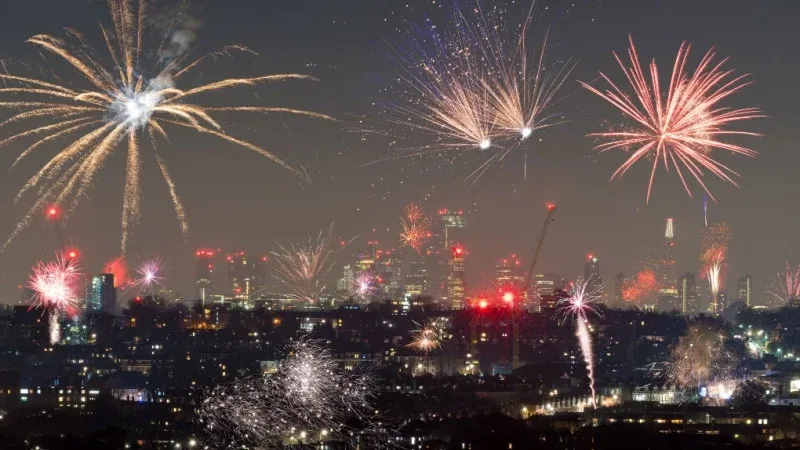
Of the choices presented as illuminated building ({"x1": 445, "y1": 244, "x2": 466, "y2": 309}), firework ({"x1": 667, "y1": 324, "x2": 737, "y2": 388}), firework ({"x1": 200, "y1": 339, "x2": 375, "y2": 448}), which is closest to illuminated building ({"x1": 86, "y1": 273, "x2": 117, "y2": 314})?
illuminated building ({"x1": 445, "y1": 244, "x2": 466, "y2": 309})

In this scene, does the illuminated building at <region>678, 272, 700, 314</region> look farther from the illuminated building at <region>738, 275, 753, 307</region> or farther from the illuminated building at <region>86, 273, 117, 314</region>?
the illuminated building at <region>86, 273, 117, 314</region>

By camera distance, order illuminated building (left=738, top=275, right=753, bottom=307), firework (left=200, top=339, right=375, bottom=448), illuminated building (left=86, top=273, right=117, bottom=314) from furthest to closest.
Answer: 1. illuminated building (left=738, top=275, right=753, bottom=307)
2. illuminated building (left=86, top=273, right=117, bottom=314)
3. firework (left=200, top=339, right=375, bottom=448)

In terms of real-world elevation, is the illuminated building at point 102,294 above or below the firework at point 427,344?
above

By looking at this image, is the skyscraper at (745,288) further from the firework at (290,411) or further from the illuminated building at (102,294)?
the firework at (290,411)

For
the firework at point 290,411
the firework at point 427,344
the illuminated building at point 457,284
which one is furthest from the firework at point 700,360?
the illuminated building at point 457,284

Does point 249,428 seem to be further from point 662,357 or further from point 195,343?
point 662,357

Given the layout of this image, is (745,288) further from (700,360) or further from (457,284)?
(700,360)

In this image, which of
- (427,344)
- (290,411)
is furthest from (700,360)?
(290,411)
